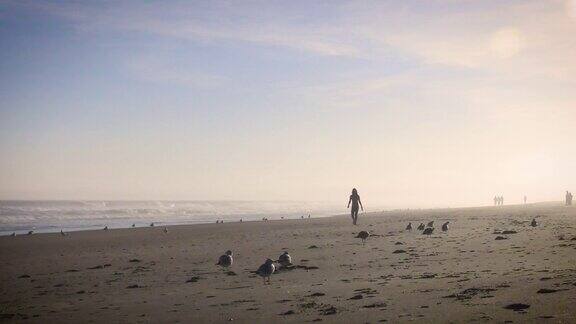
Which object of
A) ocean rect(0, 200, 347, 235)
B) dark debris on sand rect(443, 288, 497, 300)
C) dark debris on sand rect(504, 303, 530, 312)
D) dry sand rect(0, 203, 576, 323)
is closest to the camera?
dark debris on sand rect(504, 303, 530, 312)

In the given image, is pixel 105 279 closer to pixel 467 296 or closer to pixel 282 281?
pixel 282 281

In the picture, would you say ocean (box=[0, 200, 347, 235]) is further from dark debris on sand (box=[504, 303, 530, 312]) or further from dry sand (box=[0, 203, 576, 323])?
dark debris on sand (box=[504, 303, 530, 312])

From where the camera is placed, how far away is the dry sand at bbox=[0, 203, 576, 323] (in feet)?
26.2

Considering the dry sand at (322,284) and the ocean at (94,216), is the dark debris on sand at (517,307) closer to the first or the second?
the dry sand at (322,284)

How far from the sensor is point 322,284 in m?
11.5

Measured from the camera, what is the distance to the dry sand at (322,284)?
798 cm

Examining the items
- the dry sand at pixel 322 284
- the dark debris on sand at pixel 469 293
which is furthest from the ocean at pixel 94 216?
the dark debris on sand at pixel 469 293

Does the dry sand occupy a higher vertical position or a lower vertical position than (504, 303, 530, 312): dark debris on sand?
lower

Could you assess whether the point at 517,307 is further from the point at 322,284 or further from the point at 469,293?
the point at 322,284

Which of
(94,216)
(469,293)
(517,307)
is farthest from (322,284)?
(94,216)

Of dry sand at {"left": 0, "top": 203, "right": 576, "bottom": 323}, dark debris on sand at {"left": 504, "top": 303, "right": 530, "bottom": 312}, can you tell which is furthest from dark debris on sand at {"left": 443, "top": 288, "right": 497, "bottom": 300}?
dark debris on sand at {"left": 504, "top": 303, "right": 530, "bottom": 312}

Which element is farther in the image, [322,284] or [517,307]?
[322,284]

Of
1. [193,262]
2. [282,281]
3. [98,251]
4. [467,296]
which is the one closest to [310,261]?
[282,281]

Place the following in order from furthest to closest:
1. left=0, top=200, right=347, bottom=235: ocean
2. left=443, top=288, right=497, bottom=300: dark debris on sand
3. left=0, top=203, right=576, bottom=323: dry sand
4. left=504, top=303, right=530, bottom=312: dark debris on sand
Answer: left=0, top=200, right=347, bottom=235: ocean → left=443, top=288, right=497, bottom=300: dark debris on sand → left=0, top=203, right=576, bottom=323: dry sand → left=504, top=303, right=530, bottom=312: dark debris on sand
